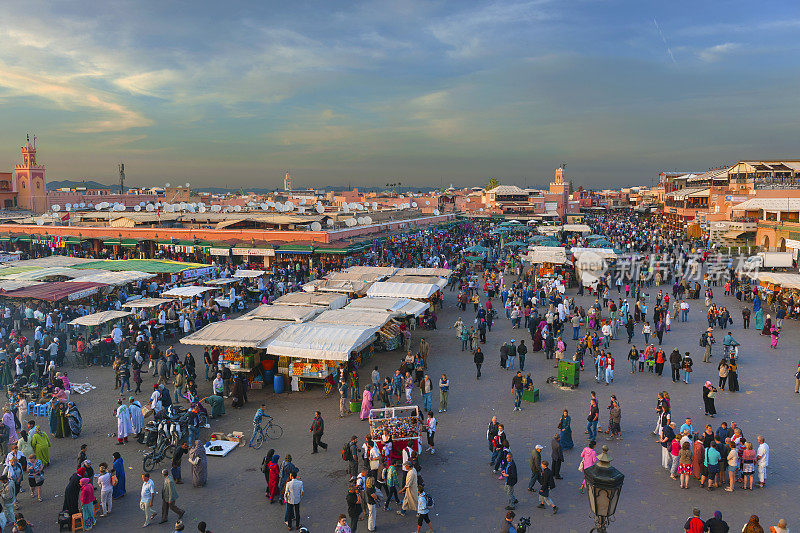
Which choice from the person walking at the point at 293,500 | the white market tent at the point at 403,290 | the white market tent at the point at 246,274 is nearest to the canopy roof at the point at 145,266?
the white market tent at the point at 246,274

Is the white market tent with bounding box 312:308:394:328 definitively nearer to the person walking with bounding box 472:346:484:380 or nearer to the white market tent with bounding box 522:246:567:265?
the person walking with bounding box 472:346:484:380

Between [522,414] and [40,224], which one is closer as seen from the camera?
[522,414]

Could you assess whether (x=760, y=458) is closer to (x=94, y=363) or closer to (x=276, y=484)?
(x=276, y=484)

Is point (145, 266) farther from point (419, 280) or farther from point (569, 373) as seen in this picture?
point (569, 373)

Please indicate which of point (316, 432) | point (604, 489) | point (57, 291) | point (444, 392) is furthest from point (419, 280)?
point (604, 489)

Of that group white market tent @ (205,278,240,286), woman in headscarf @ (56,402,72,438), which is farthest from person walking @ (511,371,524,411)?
white market tent @ (205,278,240,286)

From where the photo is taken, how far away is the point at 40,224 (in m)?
43.7

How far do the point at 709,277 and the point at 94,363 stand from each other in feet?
94.8

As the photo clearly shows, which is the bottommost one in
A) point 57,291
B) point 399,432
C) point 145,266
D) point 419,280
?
point 399,432

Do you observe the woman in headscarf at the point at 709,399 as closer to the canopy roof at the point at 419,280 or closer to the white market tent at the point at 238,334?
the white market tent at the point at 238,334

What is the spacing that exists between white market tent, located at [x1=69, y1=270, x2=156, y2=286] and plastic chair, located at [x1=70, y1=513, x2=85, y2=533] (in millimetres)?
16387

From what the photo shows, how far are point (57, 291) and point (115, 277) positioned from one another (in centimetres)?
320

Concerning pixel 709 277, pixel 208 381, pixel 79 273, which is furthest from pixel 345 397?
pixel 709 277

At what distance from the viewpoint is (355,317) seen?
54.6 feet
